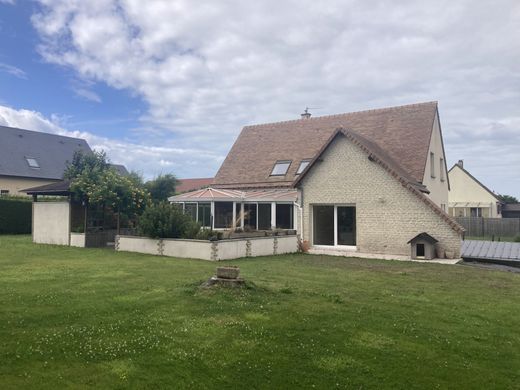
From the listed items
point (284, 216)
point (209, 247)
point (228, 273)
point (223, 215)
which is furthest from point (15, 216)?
point (228, 273)

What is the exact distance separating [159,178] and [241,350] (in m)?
28.1

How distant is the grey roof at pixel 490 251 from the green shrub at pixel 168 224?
12460mm

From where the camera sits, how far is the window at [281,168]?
27.8 meters

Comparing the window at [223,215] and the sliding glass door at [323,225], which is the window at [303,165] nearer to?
the sliding glass door at [323,225]

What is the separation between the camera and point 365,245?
68.6 feet

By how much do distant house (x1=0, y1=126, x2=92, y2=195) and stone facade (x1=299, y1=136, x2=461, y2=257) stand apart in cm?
2632

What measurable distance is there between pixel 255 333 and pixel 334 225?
16.3m

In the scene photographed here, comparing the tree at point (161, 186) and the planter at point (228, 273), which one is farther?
the tree at point (161, 186)

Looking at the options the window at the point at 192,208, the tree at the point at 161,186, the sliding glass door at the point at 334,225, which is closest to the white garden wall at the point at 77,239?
the window at the point at 192,208

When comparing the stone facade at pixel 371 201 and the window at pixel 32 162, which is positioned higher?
the window at pixel 32 162

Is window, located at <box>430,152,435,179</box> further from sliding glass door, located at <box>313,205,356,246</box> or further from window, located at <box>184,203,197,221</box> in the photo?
window, located at <box>184,203,197,221</box>

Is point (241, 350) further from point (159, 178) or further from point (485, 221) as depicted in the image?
point (485, 221)

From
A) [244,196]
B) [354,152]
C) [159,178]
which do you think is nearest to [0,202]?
[159,178]

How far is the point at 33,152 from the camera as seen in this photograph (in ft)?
149
